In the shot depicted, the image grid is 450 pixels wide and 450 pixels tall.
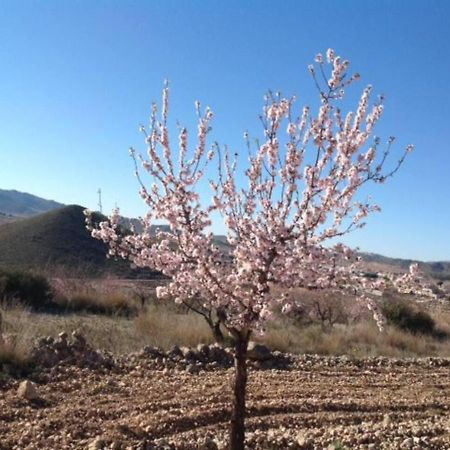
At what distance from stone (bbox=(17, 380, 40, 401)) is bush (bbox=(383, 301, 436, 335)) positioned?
14.0 metres

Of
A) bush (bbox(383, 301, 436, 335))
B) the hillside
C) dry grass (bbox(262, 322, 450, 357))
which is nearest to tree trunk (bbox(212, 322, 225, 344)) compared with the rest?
dry grass (bbox(262, 322, 450, 357))

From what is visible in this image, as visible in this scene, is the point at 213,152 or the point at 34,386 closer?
the point at 213,152

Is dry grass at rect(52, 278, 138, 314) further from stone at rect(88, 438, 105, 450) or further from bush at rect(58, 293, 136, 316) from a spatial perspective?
stone at rect(88, 438, 105, 450)

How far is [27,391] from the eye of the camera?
789 cm

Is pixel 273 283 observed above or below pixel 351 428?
above

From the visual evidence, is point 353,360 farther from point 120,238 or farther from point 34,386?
point 120,238

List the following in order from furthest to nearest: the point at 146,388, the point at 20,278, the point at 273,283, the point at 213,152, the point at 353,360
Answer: the point at 20,278 < the point at 353,360 < the point at 146,388 < the point at 213,152 < the point at 273,283

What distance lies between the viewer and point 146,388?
28.7 feet

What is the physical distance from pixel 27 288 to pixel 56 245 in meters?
28.8

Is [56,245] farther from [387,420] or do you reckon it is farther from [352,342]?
[387,420]

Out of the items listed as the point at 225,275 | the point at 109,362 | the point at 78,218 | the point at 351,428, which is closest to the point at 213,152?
the point at 225,275

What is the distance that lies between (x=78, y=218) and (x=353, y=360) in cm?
4601

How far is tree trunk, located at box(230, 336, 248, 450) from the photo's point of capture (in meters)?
5.70

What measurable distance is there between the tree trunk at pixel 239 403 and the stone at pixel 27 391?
3.31 m
